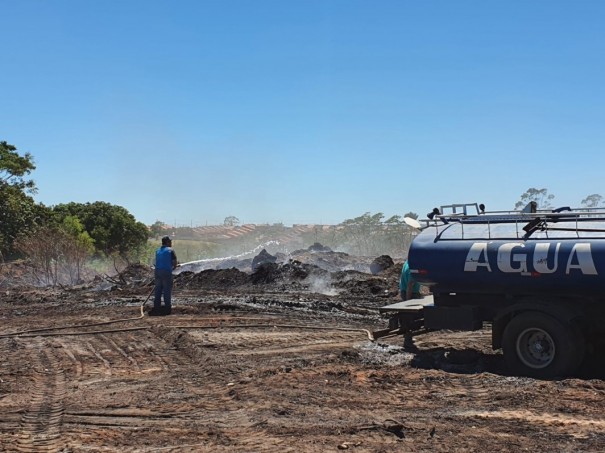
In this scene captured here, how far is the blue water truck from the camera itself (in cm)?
934

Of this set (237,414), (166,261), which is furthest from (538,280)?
(166,261)

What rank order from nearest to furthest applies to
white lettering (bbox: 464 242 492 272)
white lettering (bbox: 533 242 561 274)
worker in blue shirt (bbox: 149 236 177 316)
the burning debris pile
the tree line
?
white lettering (bbox: 533 242 561 274)
white lettering (bbox: 464 242 492 272)
worker in blue shirt (bbox: 149 236 177 316)
the burning debris pile
the tree line

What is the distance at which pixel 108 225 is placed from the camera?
38812mm

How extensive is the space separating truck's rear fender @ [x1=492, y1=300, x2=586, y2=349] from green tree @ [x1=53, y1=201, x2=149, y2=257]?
3114 cm

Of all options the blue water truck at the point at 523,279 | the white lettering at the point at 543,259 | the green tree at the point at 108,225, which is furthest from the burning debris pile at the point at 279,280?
the white lettering at the point at 543,259

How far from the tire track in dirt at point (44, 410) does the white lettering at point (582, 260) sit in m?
6.95

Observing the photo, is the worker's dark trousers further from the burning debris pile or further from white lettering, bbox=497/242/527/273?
white lettering, bbox=497/242/527/273

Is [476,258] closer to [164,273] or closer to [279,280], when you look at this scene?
[164,273]

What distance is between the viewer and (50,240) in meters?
29.6

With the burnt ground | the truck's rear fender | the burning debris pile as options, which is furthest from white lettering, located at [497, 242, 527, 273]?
the burning debris pile

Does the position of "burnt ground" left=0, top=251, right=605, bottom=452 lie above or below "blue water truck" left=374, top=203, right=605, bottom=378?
below

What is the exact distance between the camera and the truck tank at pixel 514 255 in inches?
366

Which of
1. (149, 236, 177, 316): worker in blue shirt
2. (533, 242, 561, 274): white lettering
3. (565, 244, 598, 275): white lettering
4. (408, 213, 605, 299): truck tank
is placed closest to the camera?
(565, 244, 598, 275): white lettering

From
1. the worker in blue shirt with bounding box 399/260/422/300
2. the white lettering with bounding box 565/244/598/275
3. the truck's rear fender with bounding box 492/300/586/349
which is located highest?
the white lettering with bounding box 565/244/598/275
